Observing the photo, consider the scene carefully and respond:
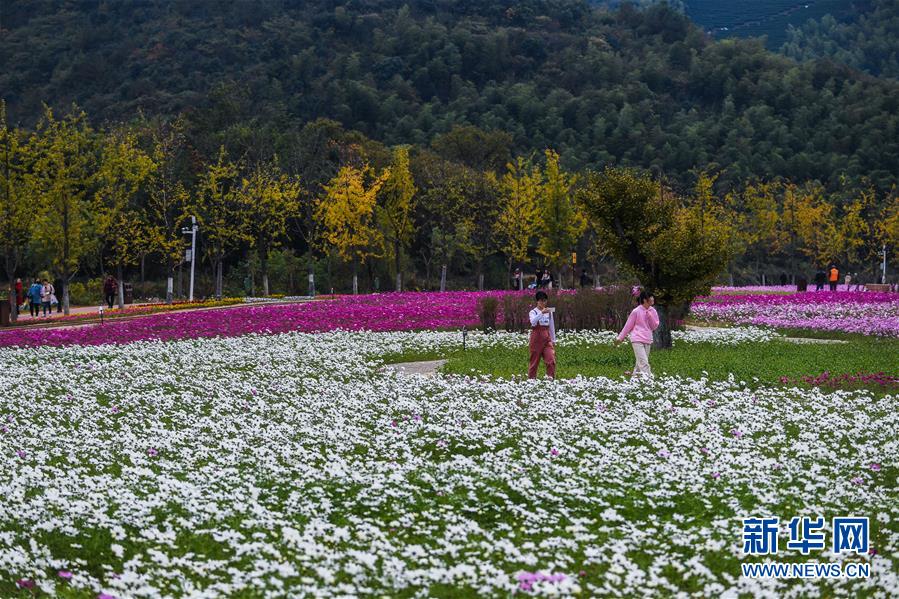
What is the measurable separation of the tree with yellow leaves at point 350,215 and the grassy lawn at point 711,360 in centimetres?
3669

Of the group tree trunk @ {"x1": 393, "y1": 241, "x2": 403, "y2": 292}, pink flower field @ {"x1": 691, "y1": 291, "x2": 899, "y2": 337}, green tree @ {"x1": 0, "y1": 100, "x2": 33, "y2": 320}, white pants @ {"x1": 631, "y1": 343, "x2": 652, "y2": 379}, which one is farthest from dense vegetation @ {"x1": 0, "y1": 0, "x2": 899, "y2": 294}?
pink flower field @ {"x1": 691, "y1": 291, "x2": 899, "y2": 337}

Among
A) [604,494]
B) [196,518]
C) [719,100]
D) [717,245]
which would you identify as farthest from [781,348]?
[719,100]

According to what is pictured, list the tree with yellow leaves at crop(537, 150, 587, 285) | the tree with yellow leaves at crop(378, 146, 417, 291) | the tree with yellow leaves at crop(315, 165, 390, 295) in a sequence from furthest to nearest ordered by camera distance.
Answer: the tree with yellow leaves at crop(378, 146, 417, 291) < the tree with yellow leaves at crop(537, 150, 587, 285) < the tree with yellow leaves at crop(315, 165, 390, 295)

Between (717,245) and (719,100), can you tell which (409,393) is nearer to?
(717,245)

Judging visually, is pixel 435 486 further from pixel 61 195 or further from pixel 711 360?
pixel 61 195

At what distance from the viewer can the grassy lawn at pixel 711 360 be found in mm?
20438

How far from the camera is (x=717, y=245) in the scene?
26109 mm

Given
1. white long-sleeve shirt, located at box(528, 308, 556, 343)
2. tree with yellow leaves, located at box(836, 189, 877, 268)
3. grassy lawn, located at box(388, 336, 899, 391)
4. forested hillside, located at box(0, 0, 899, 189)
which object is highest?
forested hillside, located at box(0, 0, 899, 189)

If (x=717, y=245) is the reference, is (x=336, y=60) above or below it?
above

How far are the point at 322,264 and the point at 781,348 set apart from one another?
153 feet

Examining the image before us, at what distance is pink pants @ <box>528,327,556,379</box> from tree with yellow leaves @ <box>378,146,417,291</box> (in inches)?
1789

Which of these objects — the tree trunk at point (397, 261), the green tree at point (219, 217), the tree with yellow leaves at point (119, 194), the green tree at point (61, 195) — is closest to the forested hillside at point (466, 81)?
the green tree at point (219, 217)

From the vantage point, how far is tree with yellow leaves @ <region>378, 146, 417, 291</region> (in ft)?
216

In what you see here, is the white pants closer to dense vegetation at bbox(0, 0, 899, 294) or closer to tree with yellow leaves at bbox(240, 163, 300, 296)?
dense vegetation at bbox(0, 0, 899, 294)
